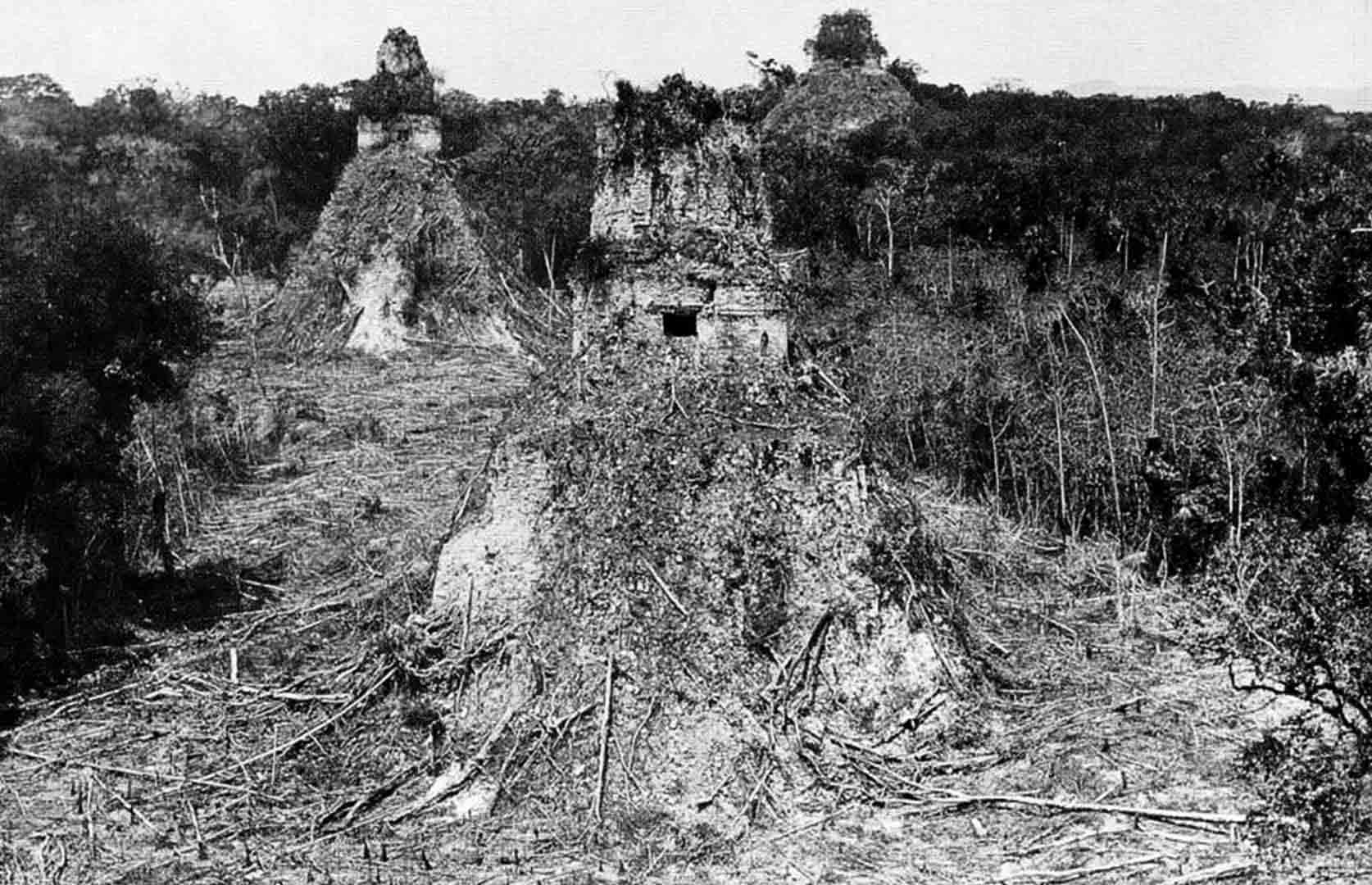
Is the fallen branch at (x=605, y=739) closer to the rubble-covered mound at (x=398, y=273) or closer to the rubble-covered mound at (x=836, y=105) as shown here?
the rubble-covered mound at (x=398, y=273)

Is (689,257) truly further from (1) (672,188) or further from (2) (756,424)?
(2) (756,424)

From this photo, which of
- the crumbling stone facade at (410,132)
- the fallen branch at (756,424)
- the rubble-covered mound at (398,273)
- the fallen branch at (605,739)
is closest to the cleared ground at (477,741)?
the fallen branch at (605,739)

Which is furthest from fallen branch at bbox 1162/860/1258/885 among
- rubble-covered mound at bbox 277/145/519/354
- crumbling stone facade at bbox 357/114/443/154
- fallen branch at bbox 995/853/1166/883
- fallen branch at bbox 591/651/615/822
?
crumbling stone facade at bbox 357/114/443/154

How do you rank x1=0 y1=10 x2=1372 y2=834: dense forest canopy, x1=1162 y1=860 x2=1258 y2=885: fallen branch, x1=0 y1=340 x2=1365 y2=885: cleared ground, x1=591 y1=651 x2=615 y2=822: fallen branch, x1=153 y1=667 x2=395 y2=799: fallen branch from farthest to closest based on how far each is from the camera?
x1=0 y1=10 x2=1372 y2=834: dense forest canopy → x1=153 y1=667 x2=395 y2=799: fallen branch → x1=591 y1=651 x2=615 y2=822: fallen branch → x1=0 y1=340 x2=1365 y2=885: cleared ground → x1=1162 y1=860 x2=1258 y2=885: fallen branch

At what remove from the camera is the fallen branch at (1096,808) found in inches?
351

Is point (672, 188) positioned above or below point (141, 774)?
above

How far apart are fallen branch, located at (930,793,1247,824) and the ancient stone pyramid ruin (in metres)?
18.1

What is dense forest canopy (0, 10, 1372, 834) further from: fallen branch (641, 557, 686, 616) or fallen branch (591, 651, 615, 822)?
fallen branch (591, 651, 615, 822)

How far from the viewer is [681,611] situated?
33.7 ft

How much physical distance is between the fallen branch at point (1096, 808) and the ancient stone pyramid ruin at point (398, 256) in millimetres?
18057

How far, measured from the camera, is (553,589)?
10820 mm

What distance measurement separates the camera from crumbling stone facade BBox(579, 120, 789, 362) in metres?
11.3

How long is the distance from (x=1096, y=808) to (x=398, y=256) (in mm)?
19658

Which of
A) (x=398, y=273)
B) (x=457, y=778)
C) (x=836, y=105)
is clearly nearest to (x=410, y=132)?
(x=398, y=273)
